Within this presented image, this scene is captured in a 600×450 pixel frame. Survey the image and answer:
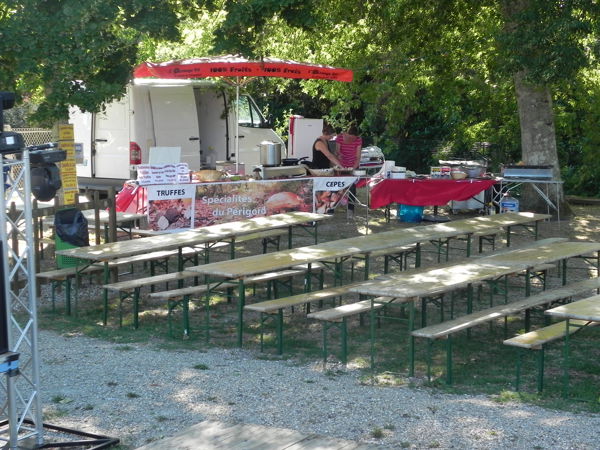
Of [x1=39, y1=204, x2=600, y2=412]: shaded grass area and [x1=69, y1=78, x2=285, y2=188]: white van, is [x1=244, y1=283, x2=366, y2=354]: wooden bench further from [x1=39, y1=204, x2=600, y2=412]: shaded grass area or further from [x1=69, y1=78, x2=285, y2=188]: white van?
[x1=69, y1=78, x2=285, y2=188]: white van

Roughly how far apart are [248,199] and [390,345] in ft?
19.7

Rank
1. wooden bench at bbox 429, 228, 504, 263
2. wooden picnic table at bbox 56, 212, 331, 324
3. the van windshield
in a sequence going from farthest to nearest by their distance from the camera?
the van windshield → wooden bench at bbox 429, 228, 504, 263 → wooden picnic table at bbox 56, 212, 331, 324

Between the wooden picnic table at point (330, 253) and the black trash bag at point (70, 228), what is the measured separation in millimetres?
1696

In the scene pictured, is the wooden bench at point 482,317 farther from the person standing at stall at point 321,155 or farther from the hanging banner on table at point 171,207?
the person standing at stall at point 321,155

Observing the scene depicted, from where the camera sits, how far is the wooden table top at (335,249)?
895 cm

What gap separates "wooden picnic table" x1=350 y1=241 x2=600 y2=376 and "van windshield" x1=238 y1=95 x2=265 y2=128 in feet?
33.3

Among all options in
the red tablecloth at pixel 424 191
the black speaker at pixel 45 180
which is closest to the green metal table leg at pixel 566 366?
the black speaker at pixel 45 180

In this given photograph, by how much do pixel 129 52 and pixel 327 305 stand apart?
486cm

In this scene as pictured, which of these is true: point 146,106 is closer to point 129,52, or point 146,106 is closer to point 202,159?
point 202,159

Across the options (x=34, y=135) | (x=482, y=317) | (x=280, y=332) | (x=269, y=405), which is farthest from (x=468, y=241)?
(x=34, y=135)

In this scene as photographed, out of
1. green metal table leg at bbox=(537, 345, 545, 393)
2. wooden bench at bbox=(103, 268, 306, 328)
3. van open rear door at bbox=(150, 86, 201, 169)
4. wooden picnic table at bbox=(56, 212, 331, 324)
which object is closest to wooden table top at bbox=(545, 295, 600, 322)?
green metal table leg at bbox=(537, 345, 545, 393)

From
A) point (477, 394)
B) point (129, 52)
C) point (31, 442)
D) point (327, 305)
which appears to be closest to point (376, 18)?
point (129, 52)

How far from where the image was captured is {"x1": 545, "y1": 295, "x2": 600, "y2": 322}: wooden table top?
6.98m

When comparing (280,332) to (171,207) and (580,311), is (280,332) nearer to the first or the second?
(580,311)
